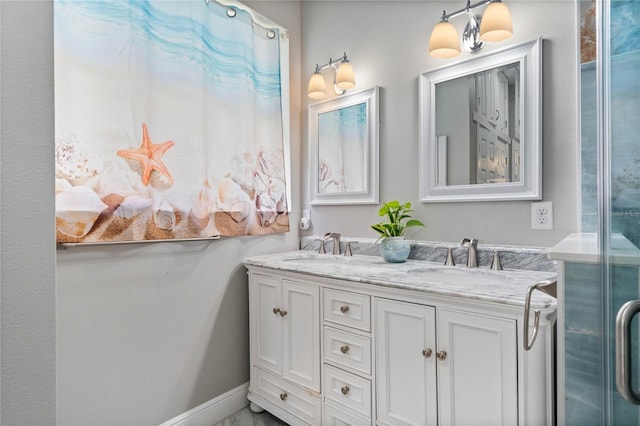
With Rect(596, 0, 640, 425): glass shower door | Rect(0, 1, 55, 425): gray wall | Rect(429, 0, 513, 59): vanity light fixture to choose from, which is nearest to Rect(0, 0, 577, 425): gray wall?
Rect(0, 1, 55, 425): gray wall

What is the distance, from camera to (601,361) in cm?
82

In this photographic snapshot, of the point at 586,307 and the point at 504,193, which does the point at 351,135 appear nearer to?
the point at 504,193

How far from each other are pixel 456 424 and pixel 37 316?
1251 millimetres

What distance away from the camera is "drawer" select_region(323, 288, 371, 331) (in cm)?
148

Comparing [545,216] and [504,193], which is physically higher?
[504,193]

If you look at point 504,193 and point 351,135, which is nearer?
point 504,193

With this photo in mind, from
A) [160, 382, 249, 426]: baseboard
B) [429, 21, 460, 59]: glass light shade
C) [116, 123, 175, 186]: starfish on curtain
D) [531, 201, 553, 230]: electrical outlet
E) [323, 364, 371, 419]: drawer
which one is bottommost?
[160, 382, 249, 426]: baseboard

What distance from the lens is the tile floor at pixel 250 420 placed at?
1.91 metres

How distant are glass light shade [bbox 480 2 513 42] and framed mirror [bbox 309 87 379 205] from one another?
0.65m

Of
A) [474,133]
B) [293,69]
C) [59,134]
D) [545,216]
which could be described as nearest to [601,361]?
[545,216]

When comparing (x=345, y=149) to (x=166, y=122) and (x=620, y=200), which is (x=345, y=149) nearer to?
(x=166, y=122)

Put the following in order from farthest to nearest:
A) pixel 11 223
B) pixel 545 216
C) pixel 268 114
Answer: pixel 268 114 → pixel 545 216 → pixel 11 223

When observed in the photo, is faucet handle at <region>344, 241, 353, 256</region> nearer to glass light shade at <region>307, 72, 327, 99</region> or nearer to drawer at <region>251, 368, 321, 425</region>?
drawer at <region>251, 368, 321, 425</region>

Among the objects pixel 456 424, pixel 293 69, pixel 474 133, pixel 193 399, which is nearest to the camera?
pixel 456 424
